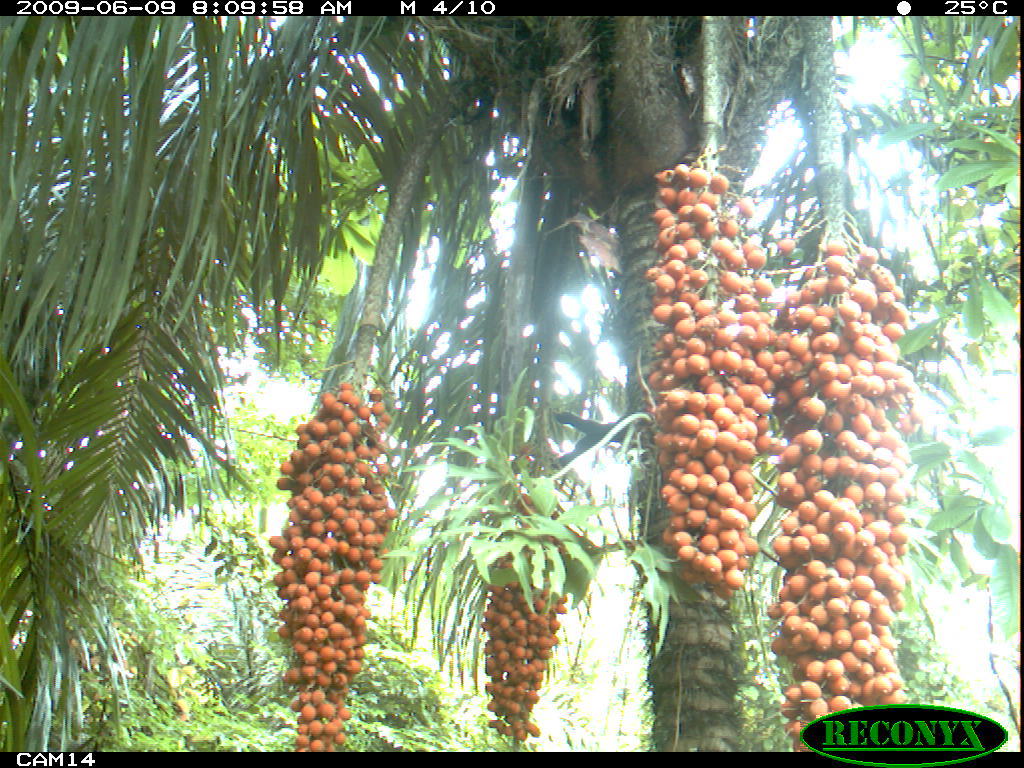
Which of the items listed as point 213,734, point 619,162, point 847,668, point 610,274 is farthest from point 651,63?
point 213,734

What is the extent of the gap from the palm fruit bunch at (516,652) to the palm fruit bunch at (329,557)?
22 centimetres

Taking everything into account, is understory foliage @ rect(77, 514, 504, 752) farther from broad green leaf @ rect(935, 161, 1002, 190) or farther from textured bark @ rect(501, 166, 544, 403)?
broad green leaf @ rect(935, 161, 1002, 190)

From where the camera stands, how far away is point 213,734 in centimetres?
285

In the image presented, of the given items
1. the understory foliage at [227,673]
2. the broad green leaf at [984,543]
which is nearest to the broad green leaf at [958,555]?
the broad green leaf at [984,543]

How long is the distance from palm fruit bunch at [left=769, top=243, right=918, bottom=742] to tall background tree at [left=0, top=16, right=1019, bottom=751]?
158mm

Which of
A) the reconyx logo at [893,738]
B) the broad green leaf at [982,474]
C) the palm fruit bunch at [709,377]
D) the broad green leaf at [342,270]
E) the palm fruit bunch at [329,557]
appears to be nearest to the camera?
the reconyx logo at [893,738]

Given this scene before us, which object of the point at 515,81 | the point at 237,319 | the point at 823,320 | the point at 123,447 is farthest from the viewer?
the point at 237,319

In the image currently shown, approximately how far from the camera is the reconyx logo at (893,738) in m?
0.87

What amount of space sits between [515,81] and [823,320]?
2.10ft

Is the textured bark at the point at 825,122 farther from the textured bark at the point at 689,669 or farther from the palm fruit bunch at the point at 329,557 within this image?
the palm fruit bunch at the point at 329,557

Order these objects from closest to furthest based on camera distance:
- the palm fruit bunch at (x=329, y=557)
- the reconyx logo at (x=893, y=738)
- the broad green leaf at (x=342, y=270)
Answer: the reconyx logo at (x=893, y=738) < the palm fruit bunch at (x=329, y=557) < the broad green leaf at (x=342, y=270)

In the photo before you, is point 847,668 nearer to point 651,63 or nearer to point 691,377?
point 691,377

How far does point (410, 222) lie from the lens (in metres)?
1.55

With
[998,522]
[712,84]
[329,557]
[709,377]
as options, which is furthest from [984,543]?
[329,557]
